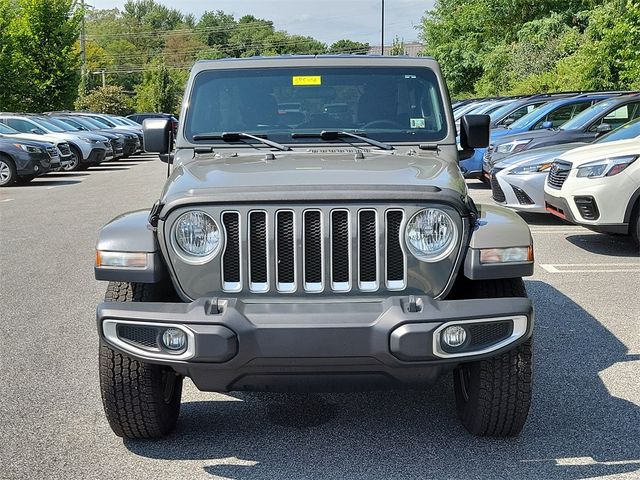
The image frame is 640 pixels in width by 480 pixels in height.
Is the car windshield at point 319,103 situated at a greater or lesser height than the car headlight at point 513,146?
greater

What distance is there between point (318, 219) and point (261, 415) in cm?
138

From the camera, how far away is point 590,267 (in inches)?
355

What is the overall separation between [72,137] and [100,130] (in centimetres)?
395

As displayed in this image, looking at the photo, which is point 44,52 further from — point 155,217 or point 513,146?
point 155,217

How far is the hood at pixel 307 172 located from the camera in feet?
13.4

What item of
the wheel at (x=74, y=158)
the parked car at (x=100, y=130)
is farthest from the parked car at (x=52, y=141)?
the parked car at (x=100, y=130)

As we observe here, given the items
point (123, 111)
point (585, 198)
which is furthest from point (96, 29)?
point (585, 198)

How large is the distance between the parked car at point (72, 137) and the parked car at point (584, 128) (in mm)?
12824

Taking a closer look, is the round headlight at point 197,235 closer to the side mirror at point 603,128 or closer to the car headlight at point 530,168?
the car headlight at point 530,168

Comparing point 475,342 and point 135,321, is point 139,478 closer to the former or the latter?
point 135,321

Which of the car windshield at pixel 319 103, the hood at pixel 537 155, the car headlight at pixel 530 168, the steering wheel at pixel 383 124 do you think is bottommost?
the car headlight at pixel 530 168

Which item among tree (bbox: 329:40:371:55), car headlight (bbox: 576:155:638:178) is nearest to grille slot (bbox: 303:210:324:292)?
car headlight (bbox: 576:155:638:178)

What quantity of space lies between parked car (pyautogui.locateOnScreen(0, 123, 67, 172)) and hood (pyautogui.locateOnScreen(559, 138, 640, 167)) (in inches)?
550

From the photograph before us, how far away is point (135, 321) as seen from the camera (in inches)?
151
